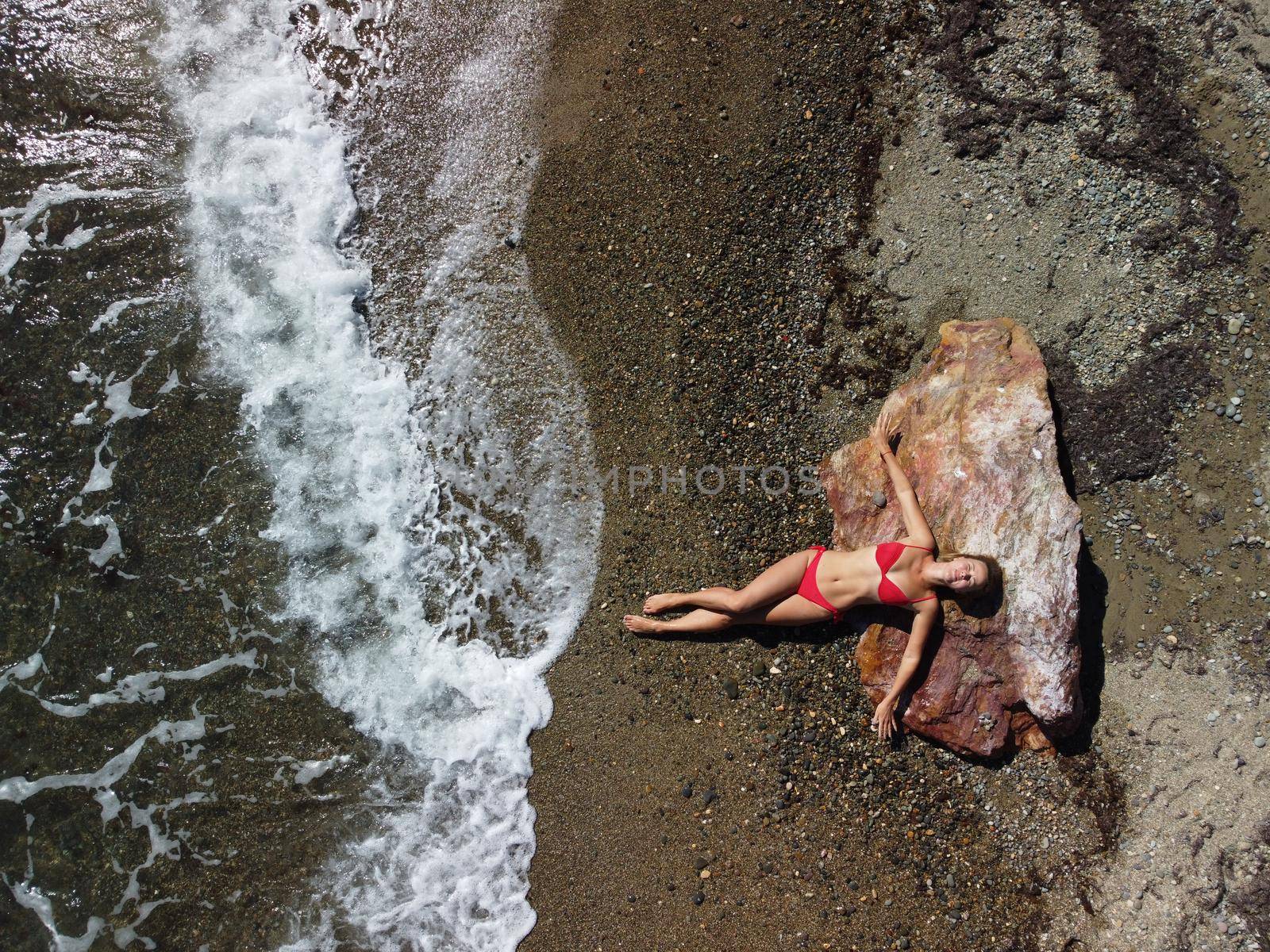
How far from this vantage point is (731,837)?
21.0ft

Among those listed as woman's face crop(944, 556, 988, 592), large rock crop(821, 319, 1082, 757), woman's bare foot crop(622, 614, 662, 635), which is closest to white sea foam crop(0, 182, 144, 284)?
woman's bare foot crop(622, 614, 662, 635)

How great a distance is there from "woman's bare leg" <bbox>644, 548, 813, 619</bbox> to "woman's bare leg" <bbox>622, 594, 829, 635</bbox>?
0.08m

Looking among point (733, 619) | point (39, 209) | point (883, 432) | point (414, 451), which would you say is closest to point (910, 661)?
point (733, 619)

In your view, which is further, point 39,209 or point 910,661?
point 39,209

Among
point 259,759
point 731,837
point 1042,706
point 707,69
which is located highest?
point 707,69

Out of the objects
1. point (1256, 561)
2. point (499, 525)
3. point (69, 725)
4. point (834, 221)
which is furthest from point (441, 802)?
point (1256, 561)

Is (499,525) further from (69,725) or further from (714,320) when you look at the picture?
(69,725)

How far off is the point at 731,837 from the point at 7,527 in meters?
8.06

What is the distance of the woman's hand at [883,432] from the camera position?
6.50 metres

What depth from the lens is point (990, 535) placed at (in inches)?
243

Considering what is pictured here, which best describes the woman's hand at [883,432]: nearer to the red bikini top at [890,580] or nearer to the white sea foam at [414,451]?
the red bikini top at [890,580]

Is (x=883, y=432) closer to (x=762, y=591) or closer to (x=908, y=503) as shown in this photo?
(x=908, y=503)

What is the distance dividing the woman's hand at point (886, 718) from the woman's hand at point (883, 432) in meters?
2.30

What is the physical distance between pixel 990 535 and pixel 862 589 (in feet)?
3.99
